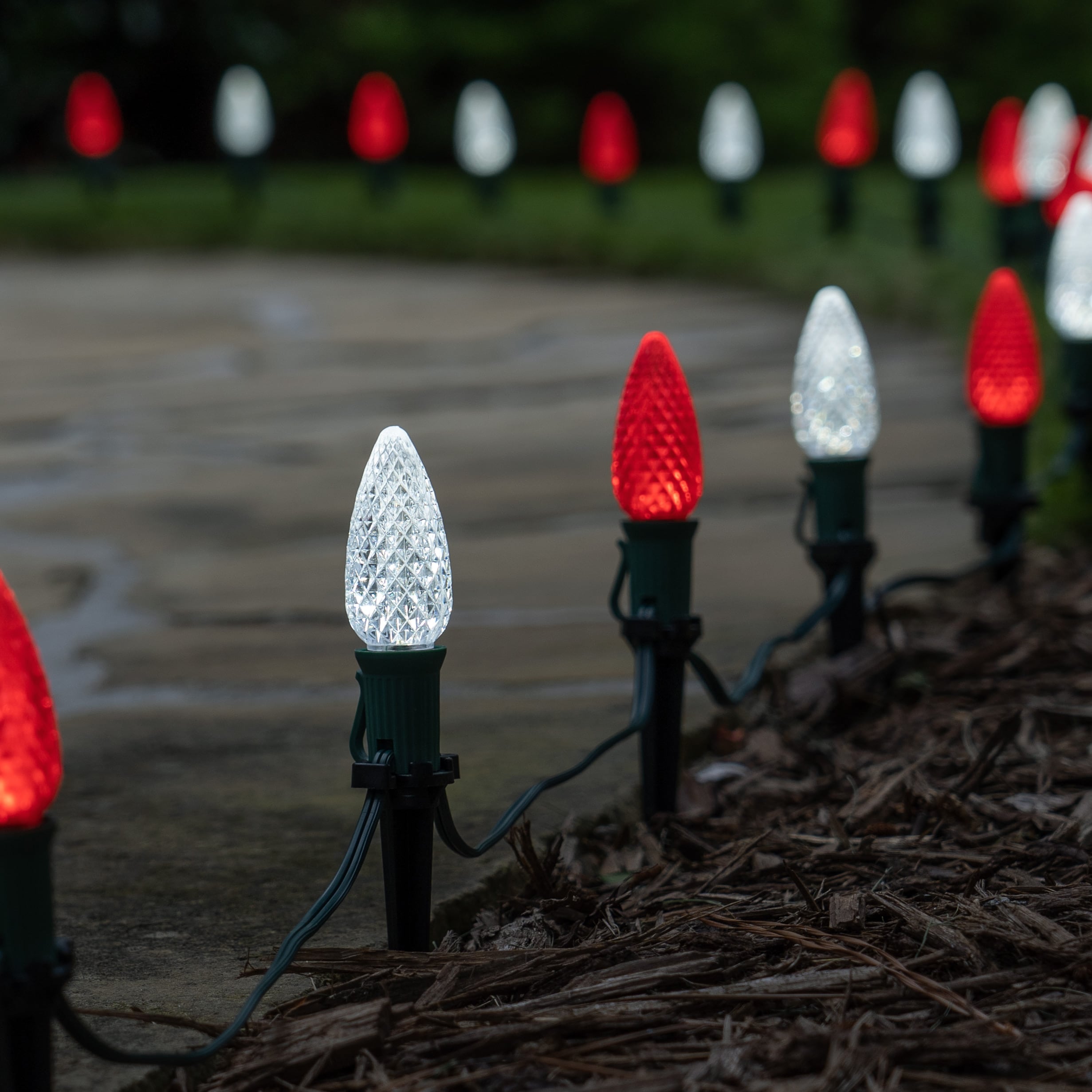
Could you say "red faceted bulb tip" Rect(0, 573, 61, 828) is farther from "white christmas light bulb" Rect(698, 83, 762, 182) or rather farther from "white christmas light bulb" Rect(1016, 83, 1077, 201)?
"white christmas light bulb" Rect(698, 83, 762, 182)

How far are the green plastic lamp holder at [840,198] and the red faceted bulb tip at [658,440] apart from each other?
4.33m

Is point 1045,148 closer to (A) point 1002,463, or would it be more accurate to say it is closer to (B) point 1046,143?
(B) point 1046,143

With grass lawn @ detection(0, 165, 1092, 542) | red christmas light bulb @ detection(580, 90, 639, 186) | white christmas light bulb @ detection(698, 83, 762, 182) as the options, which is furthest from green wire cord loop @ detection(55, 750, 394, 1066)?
red christmas light bulb @ detection(580, 90, 639, 186)

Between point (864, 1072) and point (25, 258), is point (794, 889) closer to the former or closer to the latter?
point (864, 1072)

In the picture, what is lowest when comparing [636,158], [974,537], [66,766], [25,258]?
[66,766]

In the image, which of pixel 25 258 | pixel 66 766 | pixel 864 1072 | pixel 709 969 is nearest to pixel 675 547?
pixel 709 969

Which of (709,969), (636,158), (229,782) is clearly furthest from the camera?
(636,158)

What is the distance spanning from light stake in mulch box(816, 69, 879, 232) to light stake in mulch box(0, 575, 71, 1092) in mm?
5080

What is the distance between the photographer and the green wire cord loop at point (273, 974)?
107cm

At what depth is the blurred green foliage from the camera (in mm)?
10328

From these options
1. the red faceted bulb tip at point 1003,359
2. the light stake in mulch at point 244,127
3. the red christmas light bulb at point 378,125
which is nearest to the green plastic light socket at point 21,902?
the red faceted bulb tip at point 1003,359

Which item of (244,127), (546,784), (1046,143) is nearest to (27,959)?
(546,784)

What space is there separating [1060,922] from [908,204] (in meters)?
5.72

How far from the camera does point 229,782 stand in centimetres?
195
